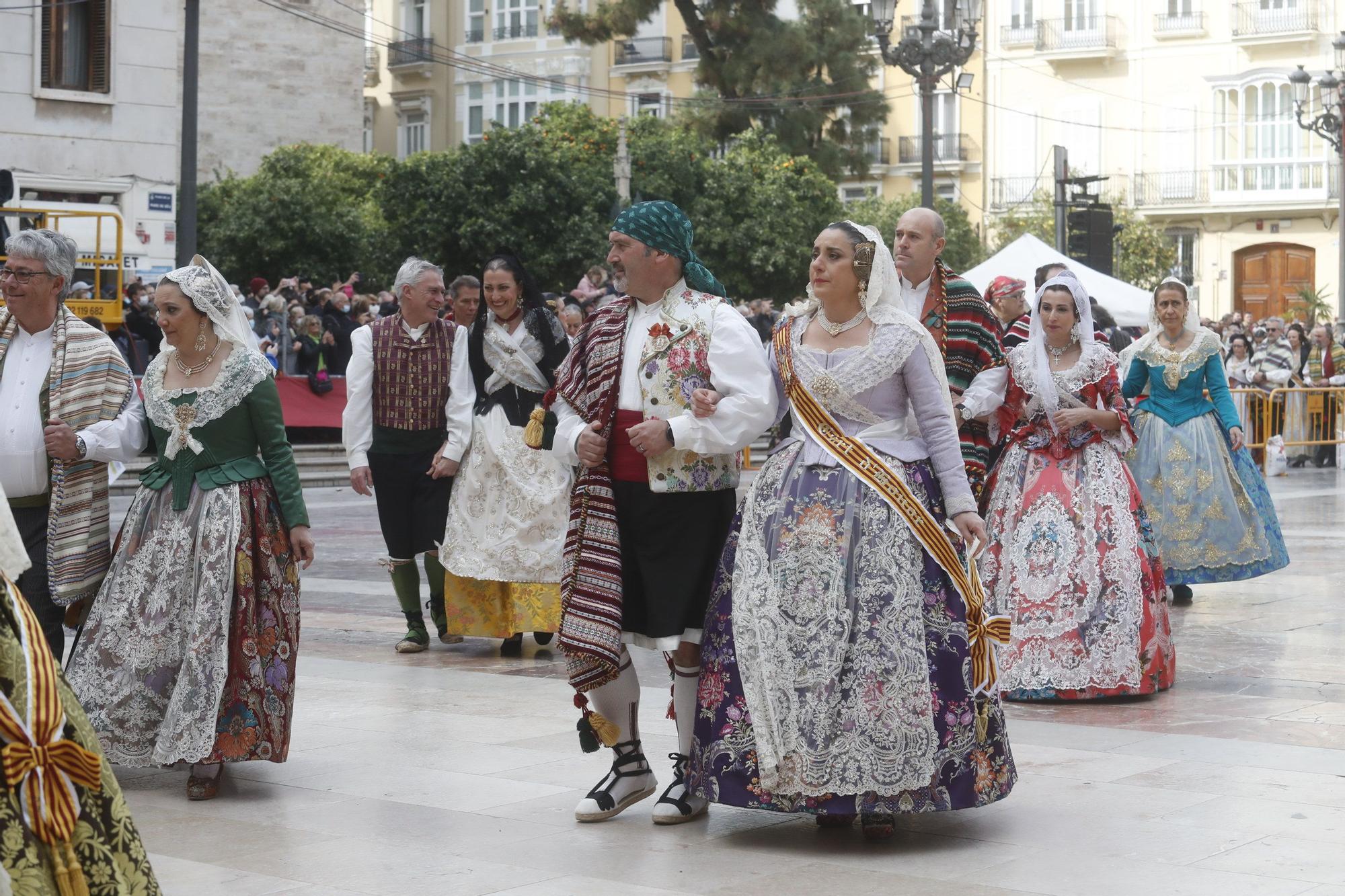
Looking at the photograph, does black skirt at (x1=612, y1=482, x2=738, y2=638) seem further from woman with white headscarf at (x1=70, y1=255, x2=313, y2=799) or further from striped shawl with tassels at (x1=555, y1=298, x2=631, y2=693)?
woman with white headscarf at (x1=70, y1=255, x2=313, y2=799)

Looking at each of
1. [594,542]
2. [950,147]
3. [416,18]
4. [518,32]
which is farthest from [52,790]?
[416,18]

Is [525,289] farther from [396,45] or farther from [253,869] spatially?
[396,45]

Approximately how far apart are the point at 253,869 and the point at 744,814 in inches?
58.0

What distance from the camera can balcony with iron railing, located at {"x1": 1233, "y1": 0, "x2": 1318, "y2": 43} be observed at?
4347 centimetres

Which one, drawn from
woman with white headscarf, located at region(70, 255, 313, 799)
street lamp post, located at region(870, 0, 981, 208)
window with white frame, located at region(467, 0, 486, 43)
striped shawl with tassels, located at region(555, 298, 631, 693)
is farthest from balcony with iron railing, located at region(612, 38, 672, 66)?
striped shawl with tassels, located at region(555, 298, 631, 693)

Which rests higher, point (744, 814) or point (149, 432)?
point (149, 432)

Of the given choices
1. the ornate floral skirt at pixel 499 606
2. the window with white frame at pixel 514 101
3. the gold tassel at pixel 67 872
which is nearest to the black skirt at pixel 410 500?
the ornate floral skirt at pixel 499 606

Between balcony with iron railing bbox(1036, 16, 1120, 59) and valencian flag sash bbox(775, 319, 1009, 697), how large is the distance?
43015 millimetres

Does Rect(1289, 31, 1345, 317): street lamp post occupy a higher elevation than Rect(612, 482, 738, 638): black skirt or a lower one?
higher

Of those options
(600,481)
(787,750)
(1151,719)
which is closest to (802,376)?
(600,481)

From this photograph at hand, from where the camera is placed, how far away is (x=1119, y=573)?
7.70 m

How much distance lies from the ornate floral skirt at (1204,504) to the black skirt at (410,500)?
3.76 m

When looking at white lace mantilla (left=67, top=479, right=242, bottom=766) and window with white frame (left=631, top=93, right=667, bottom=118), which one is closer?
white lace mantilla (left=67, top=479, right=242, bottom=766)

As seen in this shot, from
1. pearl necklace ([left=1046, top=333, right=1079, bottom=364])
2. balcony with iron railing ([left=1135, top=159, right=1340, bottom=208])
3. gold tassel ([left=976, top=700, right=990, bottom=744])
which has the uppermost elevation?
balcony with iron railing ([left=1135, top=159, right=1340, bottom=208])
